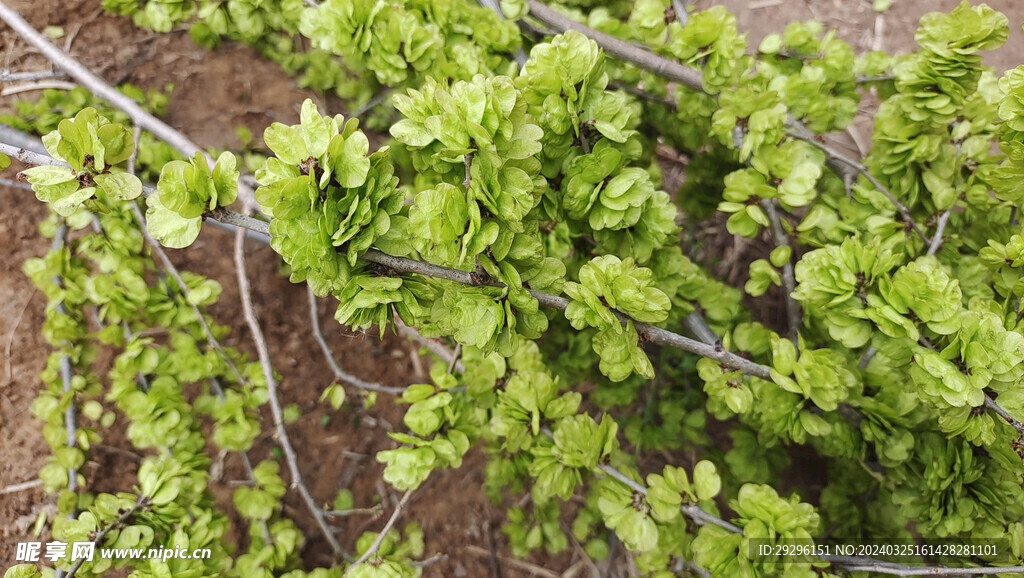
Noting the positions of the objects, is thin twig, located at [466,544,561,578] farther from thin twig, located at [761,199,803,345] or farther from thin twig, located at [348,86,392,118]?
thin twig, located at [348,86,392,118]

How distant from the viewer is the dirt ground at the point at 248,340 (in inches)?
84.6

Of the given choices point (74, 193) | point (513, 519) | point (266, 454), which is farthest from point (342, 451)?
point (74, 193)

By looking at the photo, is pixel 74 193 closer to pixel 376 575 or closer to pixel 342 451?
pixel 376 575

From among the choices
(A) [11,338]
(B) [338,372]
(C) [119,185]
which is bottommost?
(A) [11,338]

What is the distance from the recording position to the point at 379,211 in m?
0.89

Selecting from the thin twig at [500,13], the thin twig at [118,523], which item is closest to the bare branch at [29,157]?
the thin twig at [118,523]

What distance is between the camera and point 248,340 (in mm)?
2412

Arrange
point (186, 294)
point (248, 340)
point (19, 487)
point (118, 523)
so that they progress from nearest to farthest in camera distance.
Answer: point (118, 523) < point (186, 294) < point (19, 487) < point (248, 340)

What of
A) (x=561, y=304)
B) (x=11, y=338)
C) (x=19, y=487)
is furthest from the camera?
(x=11, y=338)

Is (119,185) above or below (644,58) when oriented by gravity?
above

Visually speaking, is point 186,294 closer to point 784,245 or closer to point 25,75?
point 25,75

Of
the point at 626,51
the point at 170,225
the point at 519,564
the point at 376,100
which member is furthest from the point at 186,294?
the point at 519,564

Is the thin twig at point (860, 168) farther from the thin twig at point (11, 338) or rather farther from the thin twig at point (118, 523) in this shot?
the thin twig at point (11, 338)

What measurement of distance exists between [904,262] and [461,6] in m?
1.50
